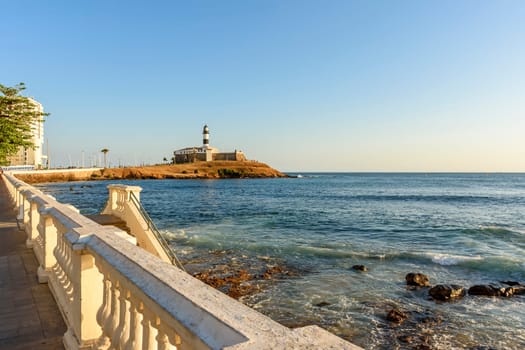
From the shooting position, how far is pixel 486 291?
9.62m

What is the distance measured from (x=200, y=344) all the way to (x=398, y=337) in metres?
6.97

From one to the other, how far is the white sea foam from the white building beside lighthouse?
110611 mm

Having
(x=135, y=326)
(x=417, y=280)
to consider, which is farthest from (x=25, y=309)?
(x=417, y=280)

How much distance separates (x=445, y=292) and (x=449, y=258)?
16.3 ft

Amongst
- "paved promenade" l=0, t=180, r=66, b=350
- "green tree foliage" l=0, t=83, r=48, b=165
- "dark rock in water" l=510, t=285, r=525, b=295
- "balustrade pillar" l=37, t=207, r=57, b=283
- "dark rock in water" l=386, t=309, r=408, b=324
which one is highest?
"green tree foliage" l=0, t=83, r=48, b=165

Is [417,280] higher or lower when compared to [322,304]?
higher

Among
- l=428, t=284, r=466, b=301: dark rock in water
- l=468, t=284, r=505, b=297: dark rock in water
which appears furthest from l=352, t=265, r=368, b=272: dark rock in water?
l=468, t=284, r=505, b=297: dark rock in water

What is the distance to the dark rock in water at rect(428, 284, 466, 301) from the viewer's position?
921cm

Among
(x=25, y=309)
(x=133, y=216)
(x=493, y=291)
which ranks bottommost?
(x=493, y=291)

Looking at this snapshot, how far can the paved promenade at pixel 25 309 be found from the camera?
3.36 m

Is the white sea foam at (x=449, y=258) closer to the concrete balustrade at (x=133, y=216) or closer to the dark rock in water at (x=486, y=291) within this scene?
the dark rock in water at (x=486, y=291)

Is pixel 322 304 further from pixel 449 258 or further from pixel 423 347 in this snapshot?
pixel 449 258

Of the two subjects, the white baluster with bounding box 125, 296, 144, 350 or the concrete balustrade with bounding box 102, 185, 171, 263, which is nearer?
the white baluster with bounding box 125, 296, 144, 350

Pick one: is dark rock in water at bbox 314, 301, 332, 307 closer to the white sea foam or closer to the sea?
the sea
